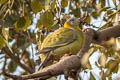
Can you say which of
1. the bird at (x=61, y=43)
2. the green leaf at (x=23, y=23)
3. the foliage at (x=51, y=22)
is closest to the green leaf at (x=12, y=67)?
the foliage at (x=51, y=22)

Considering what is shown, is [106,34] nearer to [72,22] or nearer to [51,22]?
[51,22]

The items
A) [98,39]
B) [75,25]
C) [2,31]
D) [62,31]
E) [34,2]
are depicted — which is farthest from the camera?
[75,25]

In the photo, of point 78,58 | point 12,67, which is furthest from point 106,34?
point 12,67

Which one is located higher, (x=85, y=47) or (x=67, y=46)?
(x=85, y=47)

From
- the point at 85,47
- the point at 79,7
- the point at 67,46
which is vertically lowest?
the point at 67,46

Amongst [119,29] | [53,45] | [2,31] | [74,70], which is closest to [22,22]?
[2,31]

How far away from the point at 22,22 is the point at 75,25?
4.38 ft

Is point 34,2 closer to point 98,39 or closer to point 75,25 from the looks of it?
point 98,39

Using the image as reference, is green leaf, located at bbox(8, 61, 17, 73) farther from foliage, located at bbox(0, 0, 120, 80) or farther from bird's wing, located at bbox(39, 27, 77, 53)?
bird's wing, located at bbox(39, 27, 77, 53)

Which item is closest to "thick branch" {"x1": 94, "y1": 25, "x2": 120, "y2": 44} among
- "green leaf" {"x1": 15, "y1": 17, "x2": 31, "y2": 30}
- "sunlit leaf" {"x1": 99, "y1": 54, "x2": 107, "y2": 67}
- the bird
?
"sunlit leaf" {"x1": 99, "y1": 54, "x2": 107, "y2": 67}

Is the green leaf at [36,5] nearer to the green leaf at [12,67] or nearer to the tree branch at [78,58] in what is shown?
the tree branch at [78,58]

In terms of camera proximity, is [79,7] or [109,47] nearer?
[109,47]

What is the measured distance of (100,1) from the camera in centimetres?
273

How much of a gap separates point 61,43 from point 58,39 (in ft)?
0.19
